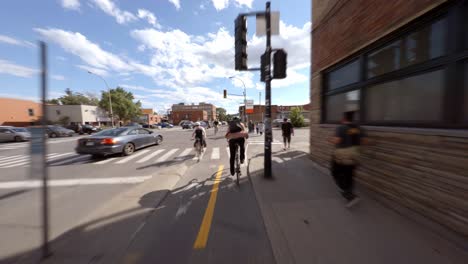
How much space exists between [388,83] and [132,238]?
5.22m

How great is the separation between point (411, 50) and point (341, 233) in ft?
10.7

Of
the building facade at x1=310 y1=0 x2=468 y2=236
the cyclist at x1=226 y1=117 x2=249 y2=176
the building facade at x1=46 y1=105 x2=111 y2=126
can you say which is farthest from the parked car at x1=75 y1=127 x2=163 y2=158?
the building facade at x1=46 y1=105 x2=111 y2=126

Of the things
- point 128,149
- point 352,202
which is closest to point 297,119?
point 128,149

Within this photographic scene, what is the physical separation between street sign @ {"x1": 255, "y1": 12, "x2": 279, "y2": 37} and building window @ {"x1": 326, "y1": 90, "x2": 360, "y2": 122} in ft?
8.15

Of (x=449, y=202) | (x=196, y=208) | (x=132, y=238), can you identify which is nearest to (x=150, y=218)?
(x=132, y=238)

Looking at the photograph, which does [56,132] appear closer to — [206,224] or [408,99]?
[206,224]

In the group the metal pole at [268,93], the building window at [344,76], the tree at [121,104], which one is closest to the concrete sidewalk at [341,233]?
the metal pole at [268,93]

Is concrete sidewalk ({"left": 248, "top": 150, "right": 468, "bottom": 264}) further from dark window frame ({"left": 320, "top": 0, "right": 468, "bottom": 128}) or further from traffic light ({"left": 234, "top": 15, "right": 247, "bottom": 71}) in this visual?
traffic light ({"left": 234, "top": 15, "right": 247, "bottom": 71})

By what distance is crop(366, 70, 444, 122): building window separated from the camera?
111 inches

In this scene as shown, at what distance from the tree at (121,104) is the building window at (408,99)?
58.7 meters

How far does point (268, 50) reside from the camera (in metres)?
4.86

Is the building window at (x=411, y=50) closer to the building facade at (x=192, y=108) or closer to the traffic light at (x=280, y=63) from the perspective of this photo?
the traffic light at (x=280, y=63)

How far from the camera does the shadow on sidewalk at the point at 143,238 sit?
2.30 metres

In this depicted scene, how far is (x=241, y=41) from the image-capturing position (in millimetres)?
4941
